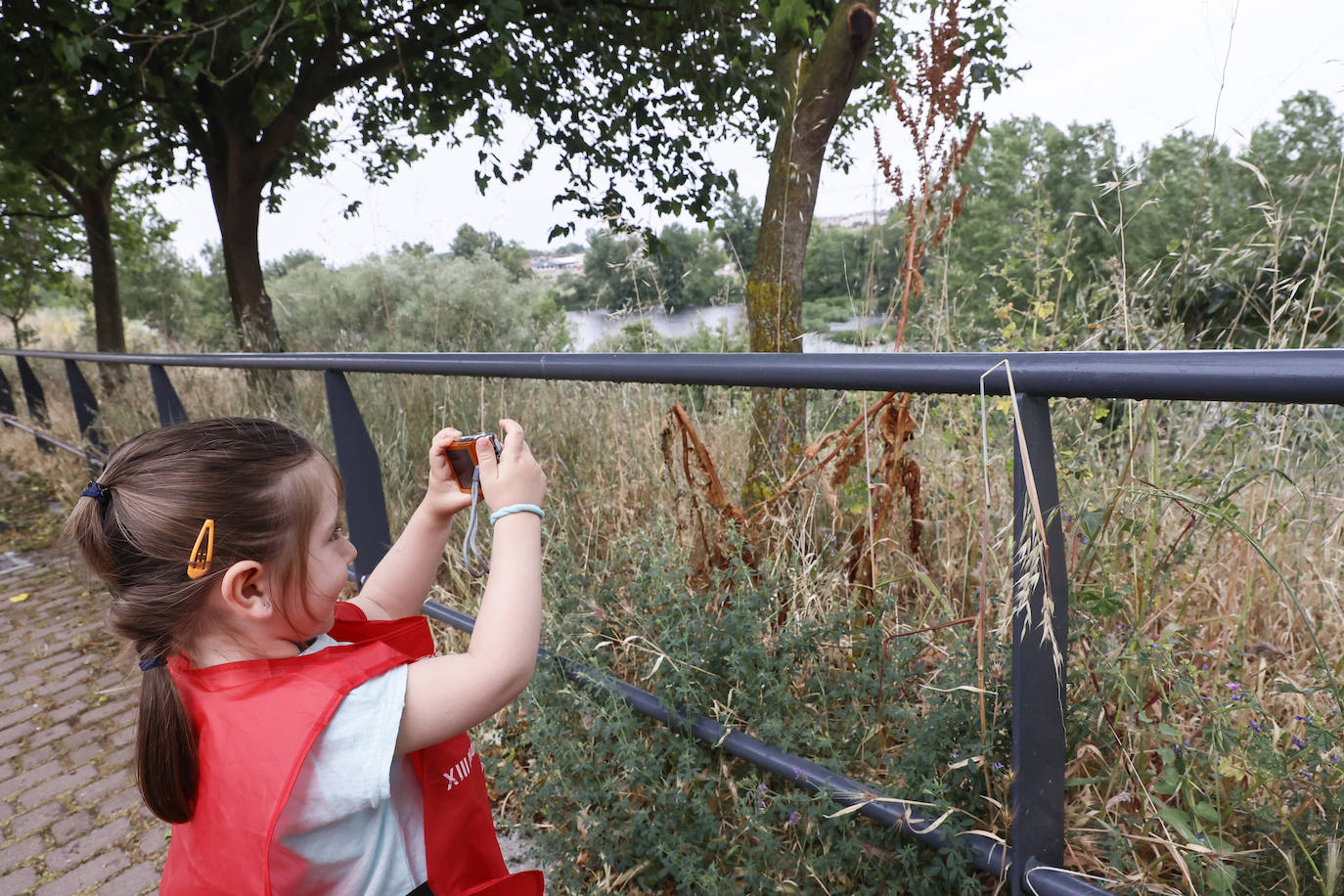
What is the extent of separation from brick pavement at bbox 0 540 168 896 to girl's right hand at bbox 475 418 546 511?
0.92 meters

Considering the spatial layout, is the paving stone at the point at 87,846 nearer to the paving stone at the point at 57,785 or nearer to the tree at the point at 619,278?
the paving stone at the point at 57,785

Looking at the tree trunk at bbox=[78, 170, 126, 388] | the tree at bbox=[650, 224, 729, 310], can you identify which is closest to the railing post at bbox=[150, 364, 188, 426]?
the tree at bbox=[650, 224, 729, 310]

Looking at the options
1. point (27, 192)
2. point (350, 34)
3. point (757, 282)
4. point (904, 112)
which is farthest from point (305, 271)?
point (904, 112)

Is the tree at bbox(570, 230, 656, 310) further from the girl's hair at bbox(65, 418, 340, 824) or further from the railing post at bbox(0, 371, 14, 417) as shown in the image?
the railing post at bbox(0, 371, 14, 417)

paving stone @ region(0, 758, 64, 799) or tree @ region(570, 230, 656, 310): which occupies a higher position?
tree @ region(570, 230, 656, 310)

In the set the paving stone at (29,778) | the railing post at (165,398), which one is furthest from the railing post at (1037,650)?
the railing post at (165,398)

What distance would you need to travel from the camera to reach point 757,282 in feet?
12.3

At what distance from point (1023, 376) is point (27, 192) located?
53.1 feet

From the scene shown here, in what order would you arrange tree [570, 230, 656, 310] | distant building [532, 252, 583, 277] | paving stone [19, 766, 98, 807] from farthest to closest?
distant building [532, 252, 583, 277]
tree [570, 230, 656, 310]
paving stone [19, 766, 98, 807]

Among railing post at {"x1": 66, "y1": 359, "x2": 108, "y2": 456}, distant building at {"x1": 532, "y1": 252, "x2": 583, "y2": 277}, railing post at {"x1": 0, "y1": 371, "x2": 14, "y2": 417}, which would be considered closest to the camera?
railing post at {"x1": 66, "y1": 359, "x2": 108, "y2": 456}

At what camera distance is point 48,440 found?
22.0ft

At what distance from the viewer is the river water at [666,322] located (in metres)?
4.50

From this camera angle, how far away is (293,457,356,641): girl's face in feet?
3.88

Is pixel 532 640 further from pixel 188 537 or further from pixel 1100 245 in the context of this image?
pixel 1100 245
